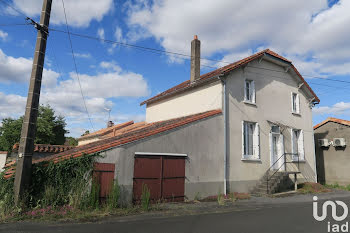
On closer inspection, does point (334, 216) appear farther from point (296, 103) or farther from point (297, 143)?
point (296, 103)

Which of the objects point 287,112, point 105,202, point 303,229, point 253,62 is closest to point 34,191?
point 105,202

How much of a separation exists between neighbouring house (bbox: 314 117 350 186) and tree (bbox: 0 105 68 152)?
27.6m

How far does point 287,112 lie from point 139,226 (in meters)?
13.0

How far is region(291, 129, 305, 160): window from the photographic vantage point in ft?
52.4

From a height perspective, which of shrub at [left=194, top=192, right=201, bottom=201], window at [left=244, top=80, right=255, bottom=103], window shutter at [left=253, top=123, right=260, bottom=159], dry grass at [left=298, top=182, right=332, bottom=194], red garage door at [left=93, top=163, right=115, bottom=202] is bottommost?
shrub at [left=194, top=192, right=201, bottom=201]

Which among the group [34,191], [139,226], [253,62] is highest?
[253,62]

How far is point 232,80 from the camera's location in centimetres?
1337

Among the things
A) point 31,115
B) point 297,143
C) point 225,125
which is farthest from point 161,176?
point 297,143

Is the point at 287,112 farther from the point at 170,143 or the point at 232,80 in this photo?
the point at 170,143

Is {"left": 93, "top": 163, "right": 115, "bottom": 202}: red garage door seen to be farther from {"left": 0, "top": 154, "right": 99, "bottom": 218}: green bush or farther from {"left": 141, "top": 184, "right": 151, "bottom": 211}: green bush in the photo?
{"left": 141, "top": 184, "right": 151, "bottom": 211}: green bush

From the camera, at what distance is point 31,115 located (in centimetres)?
789

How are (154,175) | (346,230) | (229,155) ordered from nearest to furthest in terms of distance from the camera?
(346,230) < (154,175) < (229,155)

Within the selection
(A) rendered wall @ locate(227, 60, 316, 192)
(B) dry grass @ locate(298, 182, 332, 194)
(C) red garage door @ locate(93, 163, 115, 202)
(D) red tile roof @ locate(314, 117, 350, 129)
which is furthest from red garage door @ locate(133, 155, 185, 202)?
(D) red tile roof @ locate(314, 117, 350, 129)

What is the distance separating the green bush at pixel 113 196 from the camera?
840cm
